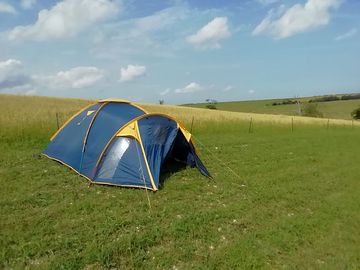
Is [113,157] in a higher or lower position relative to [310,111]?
higher

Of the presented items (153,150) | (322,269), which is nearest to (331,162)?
(153,150)

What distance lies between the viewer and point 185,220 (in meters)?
7.05

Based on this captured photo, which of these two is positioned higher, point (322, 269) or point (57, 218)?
point (57, 218)

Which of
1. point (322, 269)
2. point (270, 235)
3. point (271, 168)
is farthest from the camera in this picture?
point (271, 168)

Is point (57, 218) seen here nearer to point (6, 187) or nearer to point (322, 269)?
point (6, 187)

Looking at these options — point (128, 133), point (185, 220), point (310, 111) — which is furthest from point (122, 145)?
point (310, 111)

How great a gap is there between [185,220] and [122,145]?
3.15 metres

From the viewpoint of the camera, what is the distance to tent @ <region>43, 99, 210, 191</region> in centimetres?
907

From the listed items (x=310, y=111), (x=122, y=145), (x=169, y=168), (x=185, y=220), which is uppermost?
(x=122, y=145)

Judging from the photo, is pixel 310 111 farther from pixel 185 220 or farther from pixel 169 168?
pixel 185 220

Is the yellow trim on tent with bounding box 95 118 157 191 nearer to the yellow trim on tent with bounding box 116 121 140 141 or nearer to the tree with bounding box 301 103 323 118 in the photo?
the yellow trim on tent with bounding box 116 121 140 141

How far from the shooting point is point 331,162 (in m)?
14.3

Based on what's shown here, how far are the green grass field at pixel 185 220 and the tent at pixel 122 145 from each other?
1.18ft

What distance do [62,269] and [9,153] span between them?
848cm
